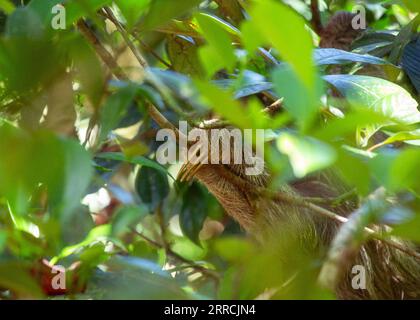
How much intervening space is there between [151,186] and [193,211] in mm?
131

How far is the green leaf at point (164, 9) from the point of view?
0.38 metres

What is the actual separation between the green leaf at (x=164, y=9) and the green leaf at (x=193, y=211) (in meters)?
1.30

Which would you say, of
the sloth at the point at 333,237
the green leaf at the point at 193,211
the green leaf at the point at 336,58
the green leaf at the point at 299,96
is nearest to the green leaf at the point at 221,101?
the green leaf at the point at 299,96

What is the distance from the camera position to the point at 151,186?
173 cm

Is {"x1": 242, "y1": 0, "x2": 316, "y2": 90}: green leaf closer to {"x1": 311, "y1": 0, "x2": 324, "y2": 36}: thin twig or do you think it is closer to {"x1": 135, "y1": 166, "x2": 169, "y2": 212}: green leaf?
{"x1": 135, "y1": 166, "x2": 169, "y2": 212}: green leaf

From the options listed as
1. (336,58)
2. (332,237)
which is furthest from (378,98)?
(332,237)

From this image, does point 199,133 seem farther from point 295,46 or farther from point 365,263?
point 365,263

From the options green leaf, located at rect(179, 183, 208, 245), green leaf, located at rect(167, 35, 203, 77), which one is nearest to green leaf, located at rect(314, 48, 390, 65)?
green leaf, located at rect(167, 35, 203, 77)

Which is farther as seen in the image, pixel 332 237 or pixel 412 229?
pixel 332 237

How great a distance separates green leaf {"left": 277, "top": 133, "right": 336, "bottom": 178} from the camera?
281 millimetres

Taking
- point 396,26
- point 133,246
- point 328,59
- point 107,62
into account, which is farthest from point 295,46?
point 396,26

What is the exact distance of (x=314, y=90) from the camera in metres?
0.30

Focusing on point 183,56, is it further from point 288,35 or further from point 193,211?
point 288,35

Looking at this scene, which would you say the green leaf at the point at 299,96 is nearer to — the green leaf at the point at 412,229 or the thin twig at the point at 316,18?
the green leaf at the point at 412,229
